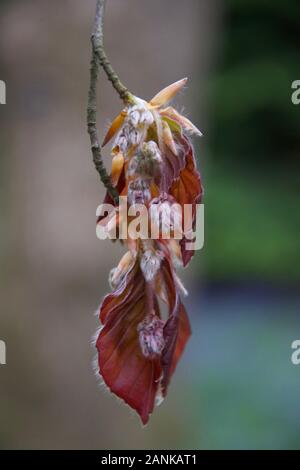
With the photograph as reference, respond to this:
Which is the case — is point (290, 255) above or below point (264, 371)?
above

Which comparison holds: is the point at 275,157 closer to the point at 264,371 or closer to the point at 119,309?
the point at 264,371

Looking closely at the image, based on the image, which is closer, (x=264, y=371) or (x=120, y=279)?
(x=120, y=279)

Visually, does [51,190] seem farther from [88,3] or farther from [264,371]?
[264,371]

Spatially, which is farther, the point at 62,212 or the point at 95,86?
the point at 62,212

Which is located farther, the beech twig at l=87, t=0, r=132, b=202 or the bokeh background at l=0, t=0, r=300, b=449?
the bokeh background at l=0, t=0, r=300, b=449

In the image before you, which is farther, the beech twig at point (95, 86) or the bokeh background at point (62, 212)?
the bokeh background at point (62, 212)

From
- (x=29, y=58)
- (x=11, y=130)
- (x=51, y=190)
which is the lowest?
(x=51, y=190)

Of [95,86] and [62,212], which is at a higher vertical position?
[95,86]

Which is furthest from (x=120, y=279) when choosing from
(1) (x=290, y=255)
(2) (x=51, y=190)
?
(1) (x=290, y=255)

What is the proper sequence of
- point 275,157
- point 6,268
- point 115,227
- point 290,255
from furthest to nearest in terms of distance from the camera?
point 275,157
point 290,255
point 6,268
point 115,227
